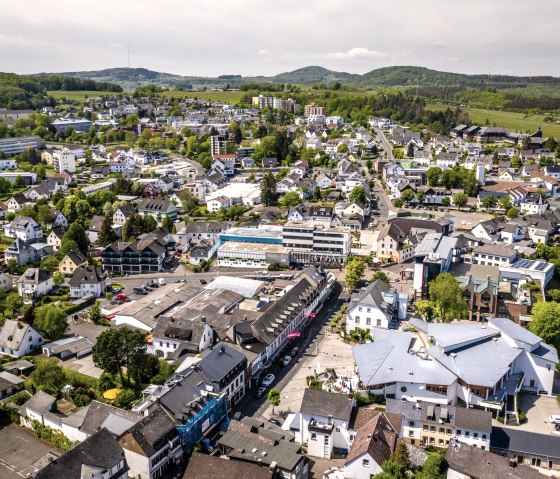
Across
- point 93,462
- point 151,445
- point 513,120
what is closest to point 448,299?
point 151,445

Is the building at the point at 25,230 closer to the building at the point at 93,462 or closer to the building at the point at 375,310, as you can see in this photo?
the building at the point at 375,310

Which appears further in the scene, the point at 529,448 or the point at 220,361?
the point at 220,361

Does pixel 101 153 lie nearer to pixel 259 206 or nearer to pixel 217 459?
pixel 259 206

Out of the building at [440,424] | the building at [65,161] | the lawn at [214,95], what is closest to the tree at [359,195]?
the building at [440,424]

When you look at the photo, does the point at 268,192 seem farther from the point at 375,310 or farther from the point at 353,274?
the point at 375,310

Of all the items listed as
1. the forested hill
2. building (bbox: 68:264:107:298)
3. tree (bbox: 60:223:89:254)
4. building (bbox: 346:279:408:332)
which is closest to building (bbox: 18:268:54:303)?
building (bbox: 68:264:107:298)
